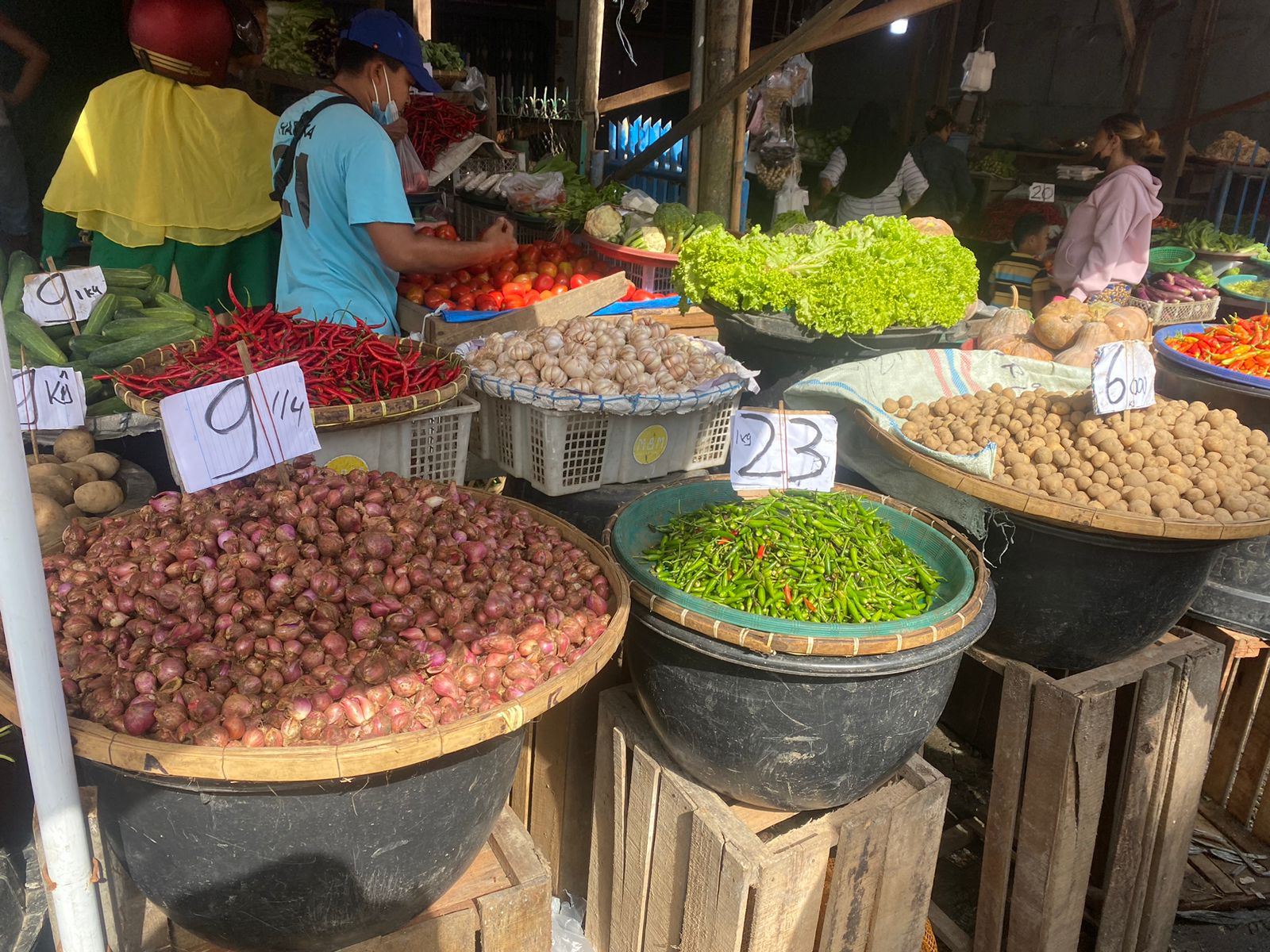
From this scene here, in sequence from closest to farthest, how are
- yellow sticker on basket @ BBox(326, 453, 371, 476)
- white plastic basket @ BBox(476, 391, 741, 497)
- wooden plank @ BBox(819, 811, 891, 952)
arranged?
wooden plank @ BBox(819, 811, 891, 952) < yellow sticker on basket @ BBox(326, 453, 371, 476) < white plastic basket @ BBox(476, 391, 741, 497)

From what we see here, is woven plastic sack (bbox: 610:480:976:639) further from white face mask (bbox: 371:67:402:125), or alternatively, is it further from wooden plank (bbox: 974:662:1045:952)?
white face mask (bbox: 371:67:402:125)

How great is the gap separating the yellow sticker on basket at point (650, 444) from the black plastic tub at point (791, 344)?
56cm

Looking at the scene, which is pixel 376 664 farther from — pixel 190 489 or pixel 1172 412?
pixel 1172 412

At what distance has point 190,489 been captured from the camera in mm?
1617

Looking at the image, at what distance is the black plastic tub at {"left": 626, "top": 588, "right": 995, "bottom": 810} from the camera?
6.01ft

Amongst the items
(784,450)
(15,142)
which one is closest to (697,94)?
(784,450)

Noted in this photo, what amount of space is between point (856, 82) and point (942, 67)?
2382 millimetres

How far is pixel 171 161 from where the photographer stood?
12.5 feet

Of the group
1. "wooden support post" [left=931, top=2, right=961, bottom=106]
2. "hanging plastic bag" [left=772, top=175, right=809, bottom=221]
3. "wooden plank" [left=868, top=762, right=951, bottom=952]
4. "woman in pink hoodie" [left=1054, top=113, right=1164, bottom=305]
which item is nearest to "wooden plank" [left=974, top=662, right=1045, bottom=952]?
"wooden plank" [left=868, top=762, right=951, bottom=952]

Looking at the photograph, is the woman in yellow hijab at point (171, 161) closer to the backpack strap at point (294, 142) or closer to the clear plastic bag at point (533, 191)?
the backpack strap at point (294, 142)

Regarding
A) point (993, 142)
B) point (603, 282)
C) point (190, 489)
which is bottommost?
point (190, 489)

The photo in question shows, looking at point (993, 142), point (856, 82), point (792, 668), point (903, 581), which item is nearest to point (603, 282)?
point (903, 581)

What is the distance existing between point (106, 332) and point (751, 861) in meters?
2.85

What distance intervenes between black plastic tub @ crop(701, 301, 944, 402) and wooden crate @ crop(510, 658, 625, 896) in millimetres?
1442
